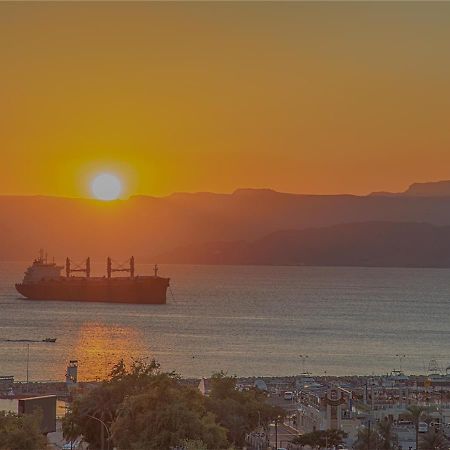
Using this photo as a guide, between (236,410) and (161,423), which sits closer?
(161,423)

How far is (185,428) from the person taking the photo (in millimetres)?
19859

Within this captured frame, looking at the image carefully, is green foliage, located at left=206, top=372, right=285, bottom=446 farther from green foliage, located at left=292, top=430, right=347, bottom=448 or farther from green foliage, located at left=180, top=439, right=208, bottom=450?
green foliage, located at left=180, top=439, right=208, bottom=450

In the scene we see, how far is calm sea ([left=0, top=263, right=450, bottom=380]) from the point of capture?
60500mm

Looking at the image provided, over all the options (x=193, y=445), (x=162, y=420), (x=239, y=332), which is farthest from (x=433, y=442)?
(x=239, y=332)

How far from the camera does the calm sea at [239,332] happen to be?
6050 cm

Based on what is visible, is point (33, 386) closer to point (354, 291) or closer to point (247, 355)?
point (247, 355)

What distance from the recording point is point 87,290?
126375 millimetres

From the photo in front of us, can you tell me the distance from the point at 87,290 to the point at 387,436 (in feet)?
338

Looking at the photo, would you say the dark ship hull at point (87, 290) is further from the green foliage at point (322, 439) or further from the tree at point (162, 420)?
the tree at point (162, 420)

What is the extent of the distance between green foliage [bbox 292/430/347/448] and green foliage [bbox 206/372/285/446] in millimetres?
772

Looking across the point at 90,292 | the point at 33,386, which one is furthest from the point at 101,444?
the point at 90,292

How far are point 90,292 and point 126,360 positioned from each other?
67.7 m

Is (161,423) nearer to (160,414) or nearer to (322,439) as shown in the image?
(160,414)

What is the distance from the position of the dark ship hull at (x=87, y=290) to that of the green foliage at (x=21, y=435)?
4134 inches
